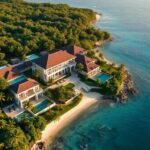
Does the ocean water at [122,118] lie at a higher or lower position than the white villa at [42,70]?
lower

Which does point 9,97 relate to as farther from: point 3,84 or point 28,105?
point 28,105

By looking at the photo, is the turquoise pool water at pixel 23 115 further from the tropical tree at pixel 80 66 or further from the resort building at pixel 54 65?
the tropical tree at pixel 80 66

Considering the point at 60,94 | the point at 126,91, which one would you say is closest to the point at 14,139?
the point at 60,94

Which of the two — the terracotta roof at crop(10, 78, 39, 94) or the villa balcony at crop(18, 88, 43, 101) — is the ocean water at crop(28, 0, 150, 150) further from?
the terracotta roof at crop(10, 78, 39, 94)

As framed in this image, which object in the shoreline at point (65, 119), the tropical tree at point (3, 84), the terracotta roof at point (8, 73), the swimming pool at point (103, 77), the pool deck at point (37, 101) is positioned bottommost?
the shoreline at point (65, 119)

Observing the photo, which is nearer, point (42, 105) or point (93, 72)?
point (42, 105)

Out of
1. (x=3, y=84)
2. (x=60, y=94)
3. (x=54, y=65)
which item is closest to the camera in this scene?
(x=3, y=84)

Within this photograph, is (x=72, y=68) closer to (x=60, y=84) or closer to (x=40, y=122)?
(x=60, y=84)

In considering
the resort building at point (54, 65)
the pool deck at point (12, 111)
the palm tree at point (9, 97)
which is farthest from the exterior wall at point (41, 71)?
the pool deck at point (12, 111)

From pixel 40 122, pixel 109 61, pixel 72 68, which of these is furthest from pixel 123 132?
pixel 109 61
